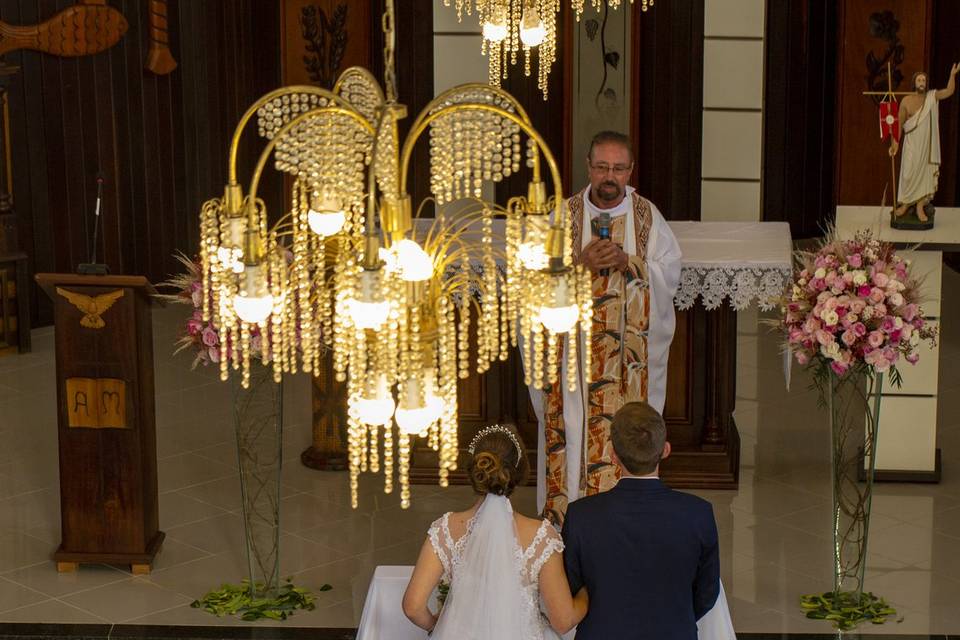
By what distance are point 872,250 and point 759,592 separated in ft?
5.81

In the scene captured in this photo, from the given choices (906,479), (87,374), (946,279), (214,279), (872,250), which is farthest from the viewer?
(946,279)

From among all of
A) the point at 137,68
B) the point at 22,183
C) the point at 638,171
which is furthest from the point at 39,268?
the point at 638,171

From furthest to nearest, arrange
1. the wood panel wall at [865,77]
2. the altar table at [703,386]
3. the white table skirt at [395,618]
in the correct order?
the wood panel wall at [865,77], the altar table at [703,386], the white table skirt at [395,618]

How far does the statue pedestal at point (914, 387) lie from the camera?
9.24 metres

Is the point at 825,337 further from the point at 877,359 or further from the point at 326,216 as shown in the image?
the point at 326,216

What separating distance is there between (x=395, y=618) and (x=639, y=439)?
1.47m

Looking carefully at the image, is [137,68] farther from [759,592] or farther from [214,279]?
[214,279]

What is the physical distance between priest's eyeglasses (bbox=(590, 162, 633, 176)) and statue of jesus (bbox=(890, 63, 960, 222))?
6.19ft

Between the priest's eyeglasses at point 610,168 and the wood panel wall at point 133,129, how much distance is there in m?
6.36

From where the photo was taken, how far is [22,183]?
43.0ft

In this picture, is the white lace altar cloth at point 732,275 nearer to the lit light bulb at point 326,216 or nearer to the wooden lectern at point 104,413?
the wooden lectern at point 104,413

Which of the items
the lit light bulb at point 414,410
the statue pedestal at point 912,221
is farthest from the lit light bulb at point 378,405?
the statue pedestal at point 912,221

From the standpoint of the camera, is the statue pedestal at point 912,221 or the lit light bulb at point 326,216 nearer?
the lit light bulb at point 326,216

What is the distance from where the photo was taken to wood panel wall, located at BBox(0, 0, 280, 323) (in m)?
13.1
